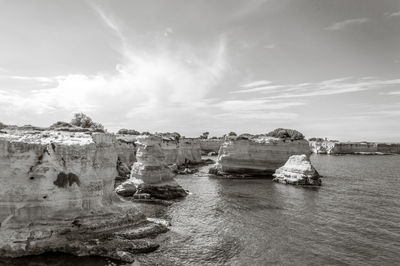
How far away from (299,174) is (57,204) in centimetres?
4655

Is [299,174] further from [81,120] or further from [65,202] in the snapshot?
[81,120]

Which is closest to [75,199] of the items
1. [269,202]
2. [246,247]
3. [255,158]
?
[246,247]

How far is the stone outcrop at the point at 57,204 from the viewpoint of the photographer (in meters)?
22.5

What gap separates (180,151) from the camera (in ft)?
312

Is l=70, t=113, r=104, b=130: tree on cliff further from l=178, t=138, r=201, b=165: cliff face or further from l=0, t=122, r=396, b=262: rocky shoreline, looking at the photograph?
l=0, t=122, r=396, b=262: rocky shoreline

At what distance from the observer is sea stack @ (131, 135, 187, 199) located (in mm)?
45438

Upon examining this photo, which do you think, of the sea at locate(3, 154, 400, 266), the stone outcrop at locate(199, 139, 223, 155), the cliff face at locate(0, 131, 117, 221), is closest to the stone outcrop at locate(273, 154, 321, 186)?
the sea at locate(3, 154, 400, 266)

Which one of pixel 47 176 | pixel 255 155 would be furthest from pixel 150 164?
pixel 255 155

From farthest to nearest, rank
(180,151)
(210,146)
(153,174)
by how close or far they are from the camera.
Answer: (210,146) → (180,151) → (153,174)

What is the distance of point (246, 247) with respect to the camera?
1019 inches

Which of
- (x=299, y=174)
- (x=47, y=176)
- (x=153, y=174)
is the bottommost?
(x=299, y=174)

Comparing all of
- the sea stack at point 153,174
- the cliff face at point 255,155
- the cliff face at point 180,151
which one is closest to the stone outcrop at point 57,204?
the sea stack at point 153,174

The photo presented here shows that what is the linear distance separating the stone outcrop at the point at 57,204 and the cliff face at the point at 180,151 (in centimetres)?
5866

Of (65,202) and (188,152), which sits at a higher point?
(188,152)
